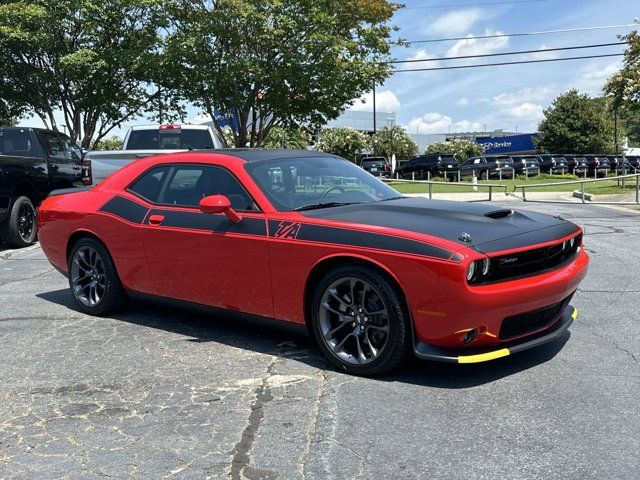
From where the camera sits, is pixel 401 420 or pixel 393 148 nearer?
pixel 401 420

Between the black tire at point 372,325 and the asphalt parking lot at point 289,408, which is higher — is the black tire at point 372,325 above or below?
above

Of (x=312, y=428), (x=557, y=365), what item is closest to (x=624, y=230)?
(x=557, y=365)

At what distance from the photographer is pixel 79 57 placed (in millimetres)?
22922

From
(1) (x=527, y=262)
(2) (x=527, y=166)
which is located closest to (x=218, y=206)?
(1) (x=527, y=262)

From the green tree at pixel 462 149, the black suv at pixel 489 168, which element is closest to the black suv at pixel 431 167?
the black suv at pixel 489 168

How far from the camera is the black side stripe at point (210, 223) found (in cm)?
450

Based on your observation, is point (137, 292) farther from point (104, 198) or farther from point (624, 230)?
point (624, 230)

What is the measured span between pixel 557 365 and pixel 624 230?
7920 millimetres

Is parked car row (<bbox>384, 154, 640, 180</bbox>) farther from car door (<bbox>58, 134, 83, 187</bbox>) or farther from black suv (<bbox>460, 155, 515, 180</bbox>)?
car door (<bbox>58, 134, 83, 187</bbox>)

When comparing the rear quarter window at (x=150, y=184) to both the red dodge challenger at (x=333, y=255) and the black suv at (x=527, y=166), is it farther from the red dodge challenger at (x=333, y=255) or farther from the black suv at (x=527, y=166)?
the black suv at (x=527, y=166)

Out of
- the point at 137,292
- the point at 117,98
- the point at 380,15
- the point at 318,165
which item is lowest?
the point at 137,292

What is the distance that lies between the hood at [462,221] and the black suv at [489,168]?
34303mm

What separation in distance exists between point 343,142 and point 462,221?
6049 cm

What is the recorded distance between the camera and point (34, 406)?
3721mm
